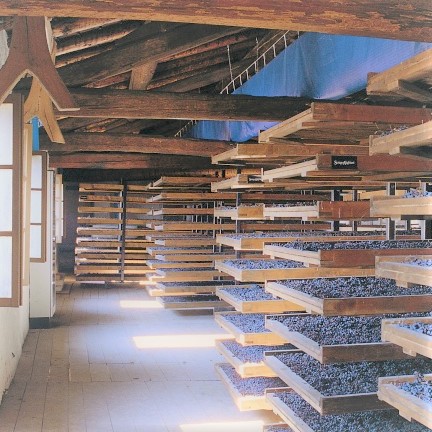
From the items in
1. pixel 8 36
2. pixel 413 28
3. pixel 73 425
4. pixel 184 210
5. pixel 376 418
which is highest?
pixel 8 36

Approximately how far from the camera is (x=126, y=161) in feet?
36.3

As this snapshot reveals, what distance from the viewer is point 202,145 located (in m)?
8.95

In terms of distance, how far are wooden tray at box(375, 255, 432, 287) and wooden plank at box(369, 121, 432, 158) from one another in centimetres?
51

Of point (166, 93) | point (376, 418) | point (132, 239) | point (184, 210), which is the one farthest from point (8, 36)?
point (132, 239)

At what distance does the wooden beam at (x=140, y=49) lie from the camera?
Result: 5.83 m

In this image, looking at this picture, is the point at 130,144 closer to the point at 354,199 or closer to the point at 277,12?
the point at 354,199

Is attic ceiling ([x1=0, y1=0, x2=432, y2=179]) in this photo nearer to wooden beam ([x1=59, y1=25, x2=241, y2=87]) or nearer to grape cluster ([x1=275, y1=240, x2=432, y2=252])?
wooden beam ([x1=59, y1=25, x2=241, y2=87])

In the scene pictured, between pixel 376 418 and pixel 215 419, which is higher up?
pixel 376 418

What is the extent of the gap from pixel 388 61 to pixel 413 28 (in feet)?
5.02

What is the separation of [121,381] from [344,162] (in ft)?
12.0

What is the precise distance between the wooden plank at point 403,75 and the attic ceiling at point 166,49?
168mm

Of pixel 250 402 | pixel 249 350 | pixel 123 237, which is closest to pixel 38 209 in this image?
pixel 249 350

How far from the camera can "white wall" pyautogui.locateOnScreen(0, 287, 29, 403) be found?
6324 millimetres

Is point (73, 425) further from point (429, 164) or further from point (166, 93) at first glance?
point (429, 164)
